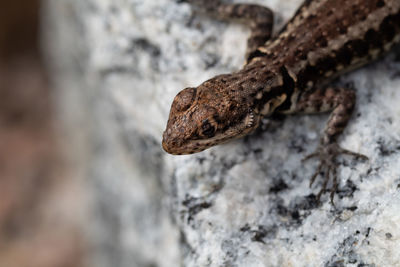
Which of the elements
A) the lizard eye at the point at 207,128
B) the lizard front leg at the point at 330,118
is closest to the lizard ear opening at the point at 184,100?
the lizard eye at the point at 207,128

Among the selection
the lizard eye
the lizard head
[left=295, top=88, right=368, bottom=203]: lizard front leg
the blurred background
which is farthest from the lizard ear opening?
the blurred background

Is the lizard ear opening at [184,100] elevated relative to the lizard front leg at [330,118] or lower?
elevated

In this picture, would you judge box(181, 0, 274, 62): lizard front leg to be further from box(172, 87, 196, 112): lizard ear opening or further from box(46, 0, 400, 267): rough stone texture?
box(172, 87, 196, 112): lizard ear opening

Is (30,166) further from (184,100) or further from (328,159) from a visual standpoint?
(328,159)

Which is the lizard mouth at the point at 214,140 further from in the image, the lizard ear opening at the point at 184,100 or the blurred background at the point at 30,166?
the blurred background at the point at 30,166

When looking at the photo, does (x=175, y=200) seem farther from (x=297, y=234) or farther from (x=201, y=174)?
(x=297, y=234)
